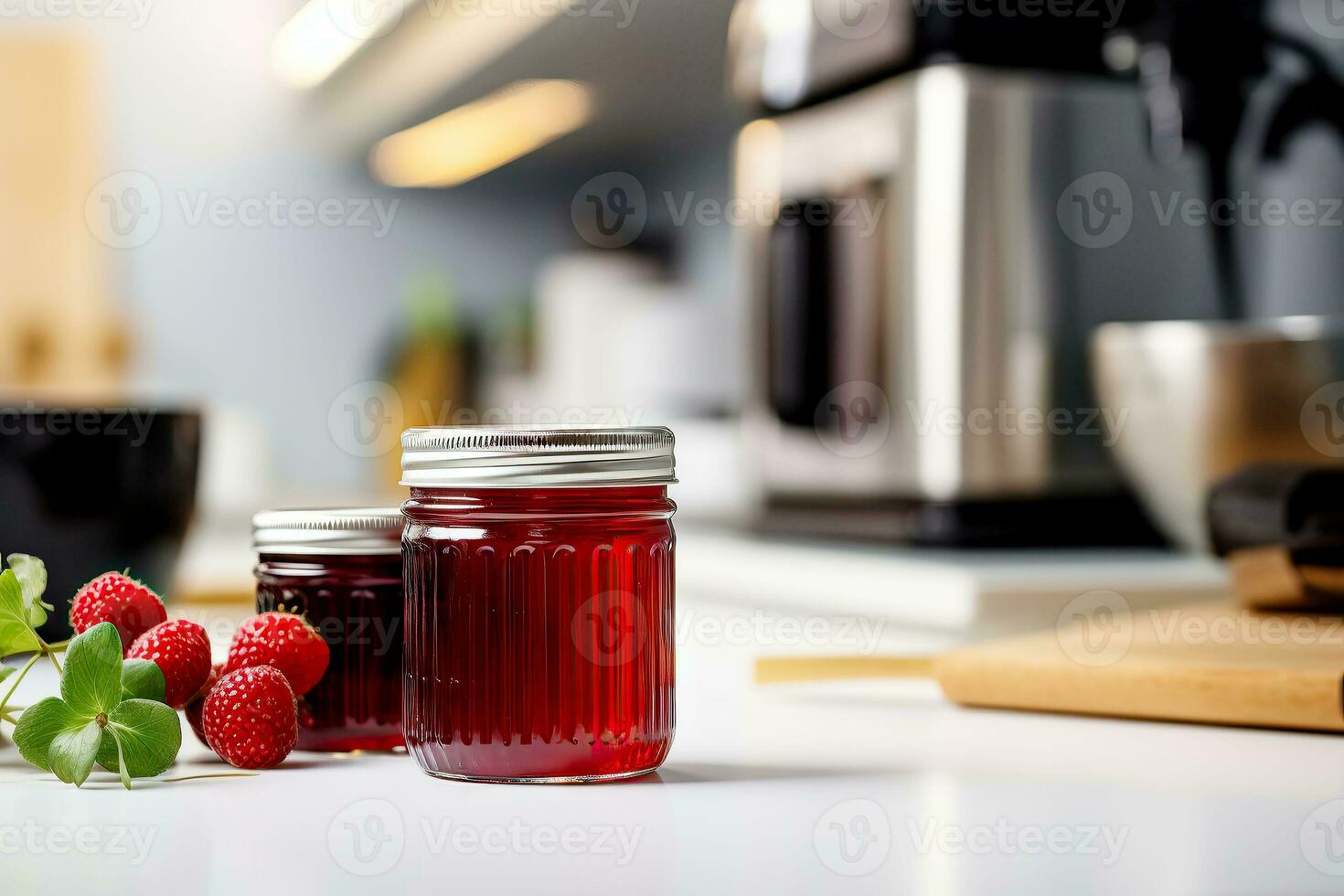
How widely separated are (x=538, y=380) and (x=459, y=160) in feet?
1.67

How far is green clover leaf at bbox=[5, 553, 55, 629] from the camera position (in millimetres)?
563

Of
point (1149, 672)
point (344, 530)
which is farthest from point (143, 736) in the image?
point (1149, 672)

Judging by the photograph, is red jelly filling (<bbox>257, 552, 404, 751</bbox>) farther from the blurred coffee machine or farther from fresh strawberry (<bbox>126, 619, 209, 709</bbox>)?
the blurred coffee machine

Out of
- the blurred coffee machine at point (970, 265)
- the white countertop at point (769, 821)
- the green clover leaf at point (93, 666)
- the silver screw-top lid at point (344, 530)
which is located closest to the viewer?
the white countertop at point (769, 821)

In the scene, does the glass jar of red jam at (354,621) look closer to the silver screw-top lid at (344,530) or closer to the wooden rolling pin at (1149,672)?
the silver screw-top lid at (344,530)

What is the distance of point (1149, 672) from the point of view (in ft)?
2.16

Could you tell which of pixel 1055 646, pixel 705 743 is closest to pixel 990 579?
pixel 1055 646

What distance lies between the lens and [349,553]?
24.0 inches

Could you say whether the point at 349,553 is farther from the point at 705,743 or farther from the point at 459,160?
the point at 459,160

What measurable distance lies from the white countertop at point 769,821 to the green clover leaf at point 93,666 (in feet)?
0.14

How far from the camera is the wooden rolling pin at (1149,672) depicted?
0.62 metres

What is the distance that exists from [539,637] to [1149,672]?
0.31 metres

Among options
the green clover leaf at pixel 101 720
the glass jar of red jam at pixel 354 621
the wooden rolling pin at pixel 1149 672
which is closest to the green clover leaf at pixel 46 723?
the green clover leaf at pixel 101 720

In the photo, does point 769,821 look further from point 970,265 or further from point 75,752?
point 970,265
